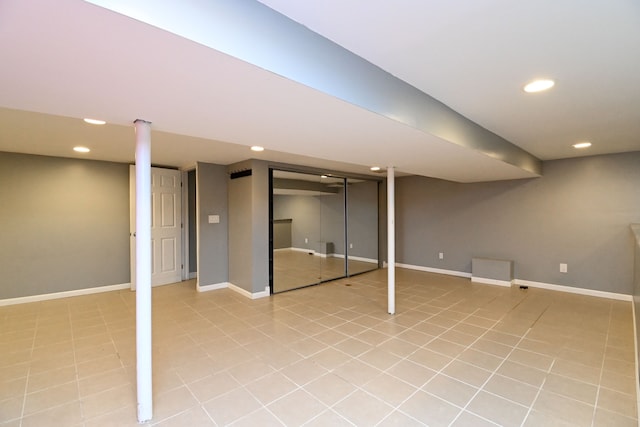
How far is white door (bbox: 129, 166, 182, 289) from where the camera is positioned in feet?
17.1

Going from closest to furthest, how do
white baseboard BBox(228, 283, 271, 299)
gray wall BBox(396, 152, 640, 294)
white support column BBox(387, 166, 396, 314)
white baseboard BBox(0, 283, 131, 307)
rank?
white support column BBox(387, 166, 396, 314), white baseboard BBox(0, 283, 131, 307), gray wall BBox(396, 152, 640, 294), white baseboard BBox(228, 283, 271, 299)

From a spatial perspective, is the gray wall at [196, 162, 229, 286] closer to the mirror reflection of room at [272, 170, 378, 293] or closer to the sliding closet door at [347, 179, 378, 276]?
the mirror reflection of room at [272, 170, 378, 293]

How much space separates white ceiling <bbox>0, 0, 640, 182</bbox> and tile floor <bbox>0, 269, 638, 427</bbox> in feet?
6.57

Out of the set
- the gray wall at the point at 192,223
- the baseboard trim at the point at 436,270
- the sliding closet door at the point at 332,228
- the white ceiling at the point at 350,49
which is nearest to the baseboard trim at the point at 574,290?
the baseboard trim at the point at 436,270

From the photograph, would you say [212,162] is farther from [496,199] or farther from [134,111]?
[496,199]

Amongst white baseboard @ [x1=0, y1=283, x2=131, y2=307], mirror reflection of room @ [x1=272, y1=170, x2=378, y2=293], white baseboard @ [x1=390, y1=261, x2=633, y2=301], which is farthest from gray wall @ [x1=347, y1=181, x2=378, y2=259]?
white baseboard @ [x1=0, y1=283, x2=131, y2=307]

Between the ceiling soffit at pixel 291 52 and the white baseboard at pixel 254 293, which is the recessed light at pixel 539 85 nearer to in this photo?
the ceiling soffit at pixel 291 52

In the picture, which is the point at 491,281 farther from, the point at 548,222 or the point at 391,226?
the point at 391,226

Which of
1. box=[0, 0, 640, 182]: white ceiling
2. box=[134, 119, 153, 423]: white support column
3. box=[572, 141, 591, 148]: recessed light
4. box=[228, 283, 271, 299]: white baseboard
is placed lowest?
box=[228, 283, 271, 299]: white baseboard

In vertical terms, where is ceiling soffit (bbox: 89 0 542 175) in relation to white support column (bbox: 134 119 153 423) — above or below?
above

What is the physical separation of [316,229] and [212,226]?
2.10 meters

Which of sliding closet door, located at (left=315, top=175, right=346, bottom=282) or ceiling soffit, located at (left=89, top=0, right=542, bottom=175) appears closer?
ceiling soffit, located at (left=89, top=0, right=542, bottom=175)

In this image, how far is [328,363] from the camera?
2600mm

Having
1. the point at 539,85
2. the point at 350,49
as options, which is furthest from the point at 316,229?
the point at 350,49
